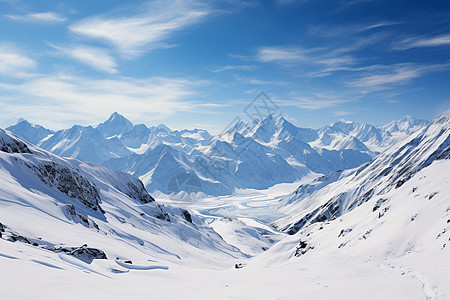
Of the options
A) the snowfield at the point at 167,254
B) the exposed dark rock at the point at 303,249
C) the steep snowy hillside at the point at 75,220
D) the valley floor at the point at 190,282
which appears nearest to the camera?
the valley floor at the point at 190,282

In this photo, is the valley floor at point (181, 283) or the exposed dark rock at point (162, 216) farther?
the exposed dark rock at point (162, 216)

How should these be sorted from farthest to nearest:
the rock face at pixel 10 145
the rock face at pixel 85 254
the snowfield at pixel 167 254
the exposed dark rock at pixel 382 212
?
1. the rock face at pixel 10 145
2. the exposed dark rock at pixel 382 212
3. the rock face at pixel 85 254
4. the snowfield at pixel 167 254

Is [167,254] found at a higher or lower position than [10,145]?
lower

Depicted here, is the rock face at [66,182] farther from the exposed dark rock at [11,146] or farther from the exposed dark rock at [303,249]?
the exposed dark rock at [303,249]

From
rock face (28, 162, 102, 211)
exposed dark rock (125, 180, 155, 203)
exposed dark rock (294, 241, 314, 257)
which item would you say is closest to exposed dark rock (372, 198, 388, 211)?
exposed dark rock (294, 241, 314, 257)

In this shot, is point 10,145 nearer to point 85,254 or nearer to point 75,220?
point 75,220

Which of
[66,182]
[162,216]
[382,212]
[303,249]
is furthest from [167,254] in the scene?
[382,212]

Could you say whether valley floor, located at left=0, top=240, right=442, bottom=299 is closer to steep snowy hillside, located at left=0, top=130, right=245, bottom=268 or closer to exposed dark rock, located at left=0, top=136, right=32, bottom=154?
steep snowy hillside, located at left=0, top=130, right=245, bottom=268

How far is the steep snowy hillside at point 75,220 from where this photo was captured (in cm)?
2438

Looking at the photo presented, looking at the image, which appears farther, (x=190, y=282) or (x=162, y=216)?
(x=162, y=216)

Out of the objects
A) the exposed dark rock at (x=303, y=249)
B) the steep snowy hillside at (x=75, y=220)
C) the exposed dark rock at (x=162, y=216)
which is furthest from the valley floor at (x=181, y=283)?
the exposed dark rock at (x=162, y=216)

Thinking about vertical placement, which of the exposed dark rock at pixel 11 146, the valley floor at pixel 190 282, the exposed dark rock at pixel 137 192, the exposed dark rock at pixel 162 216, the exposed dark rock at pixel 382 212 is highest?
the exposed dark rock at pixel 137 192

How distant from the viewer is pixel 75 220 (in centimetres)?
4138

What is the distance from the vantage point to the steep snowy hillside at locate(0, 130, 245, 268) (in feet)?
80.0
